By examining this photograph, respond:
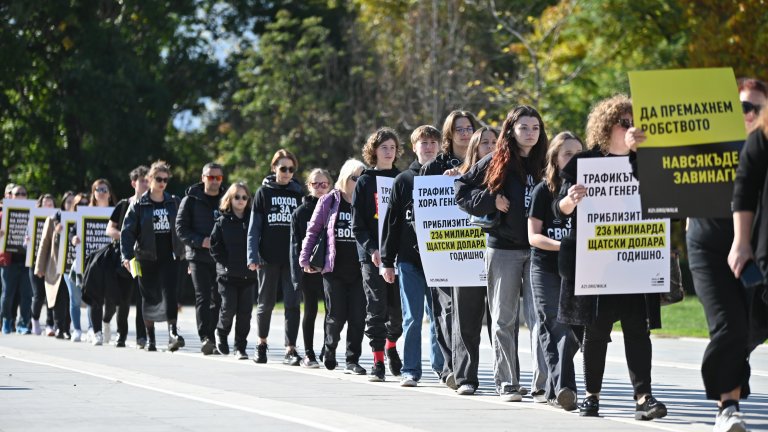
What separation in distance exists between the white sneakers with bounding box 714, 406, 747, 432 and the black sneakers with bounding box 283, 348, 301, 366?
6.88 metres

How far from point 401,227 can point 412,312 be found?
70cm

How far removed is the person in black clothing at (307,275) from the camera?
14.3 m

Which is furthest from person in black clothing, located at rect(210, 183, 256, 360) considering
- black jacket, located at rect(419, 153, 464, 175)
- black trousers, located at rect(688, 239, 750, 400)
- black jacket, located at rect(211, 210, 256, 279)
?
black trousers, located at rect(688, 239, 750, 400)

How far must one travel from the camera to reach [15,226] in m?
21.0

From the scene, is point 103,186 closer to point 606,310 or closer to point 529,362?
point 529,362

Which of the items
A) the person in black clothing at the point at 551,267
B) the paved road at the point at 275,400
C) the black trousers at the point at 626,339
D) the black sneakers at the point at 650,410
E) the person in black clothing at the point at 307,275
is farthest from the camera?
the person in black clothing at the point at 307,275

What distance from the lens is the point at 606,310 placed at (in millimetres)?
9438

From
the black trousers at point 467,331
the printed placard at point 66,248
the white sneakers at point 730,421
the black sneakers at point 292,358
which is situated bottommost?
the black sneakers at point 292,358

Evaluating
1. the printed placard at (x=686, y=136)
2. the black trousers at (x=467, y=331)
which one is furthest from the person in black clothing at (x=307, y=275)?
the printed placard at (x=686, y=136)

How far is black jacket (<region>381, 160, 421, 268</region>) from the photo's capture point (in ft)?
39.4

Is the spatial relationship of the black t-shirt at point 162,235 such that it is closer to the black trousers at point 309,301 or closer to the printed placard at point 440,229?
the black trousers at point 309,301

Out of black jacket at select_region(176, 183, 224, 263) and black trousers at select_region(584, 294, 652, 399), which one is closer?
black trousers at select_region(584, 294, 652, 399)

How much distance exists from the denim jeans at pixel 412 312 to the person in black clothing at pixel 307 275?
221 cm

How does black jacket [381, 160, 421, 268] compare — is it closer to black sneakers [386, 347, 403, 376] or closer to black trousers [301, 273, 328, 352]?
black sneakers [386, 347, 403, 376]
